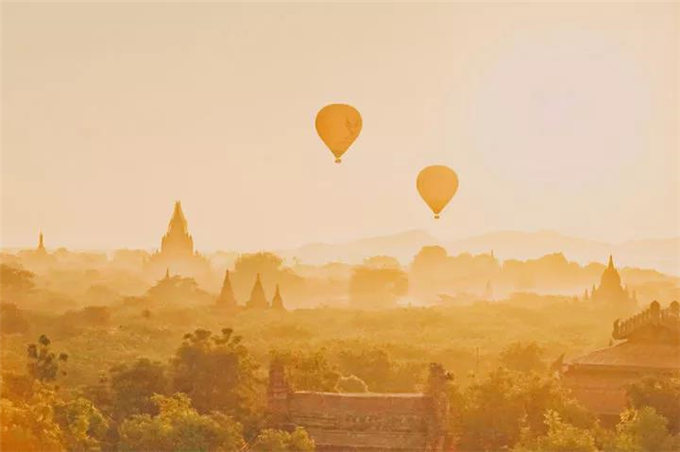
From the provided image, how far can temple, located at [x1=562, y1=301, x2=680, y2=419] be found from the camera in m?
39.2

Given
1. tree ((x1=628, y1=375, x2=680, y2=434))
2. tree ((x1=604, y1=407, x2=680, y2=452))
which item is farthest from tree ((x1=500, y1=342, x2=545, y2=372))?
tree ((x1=604, y1=407, x2=680, y2=452))

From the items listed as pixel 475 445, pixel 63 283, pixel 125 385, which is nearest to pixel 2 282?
pixel 63 283

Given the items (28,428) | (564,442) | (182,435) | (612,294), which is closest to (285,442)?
(182,435)

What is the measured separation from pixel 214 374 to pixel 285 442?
9808 mm

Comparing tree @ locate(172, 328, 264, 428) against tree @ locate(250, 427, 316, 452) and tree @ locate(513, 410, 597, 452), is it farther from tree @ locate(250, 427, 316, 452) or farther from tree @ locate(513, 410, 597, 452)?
tree @ locate(513, 410, 597, 452)

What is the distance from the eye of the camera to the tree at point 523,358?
188 ft

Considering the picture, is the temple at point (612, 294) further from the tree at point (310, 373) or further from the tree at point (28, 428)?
the tree at point (28, 428)

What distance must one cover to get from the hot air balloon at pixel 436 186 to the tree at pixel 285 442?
2291cm

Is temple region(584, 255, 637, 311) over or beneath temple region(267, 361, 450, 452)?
over

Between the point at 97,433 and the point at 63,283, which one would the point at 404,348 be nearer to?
the point at 97,433

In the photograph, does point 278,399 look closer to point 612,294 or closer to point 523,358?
point 523,358

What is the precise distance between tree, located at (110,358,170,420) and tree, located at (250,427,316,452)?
8561mm

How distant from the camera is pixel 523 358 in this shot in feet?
190

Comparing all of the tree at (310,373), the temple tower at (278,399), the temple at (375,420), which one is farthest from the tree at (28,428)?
the tree at (310,373)
